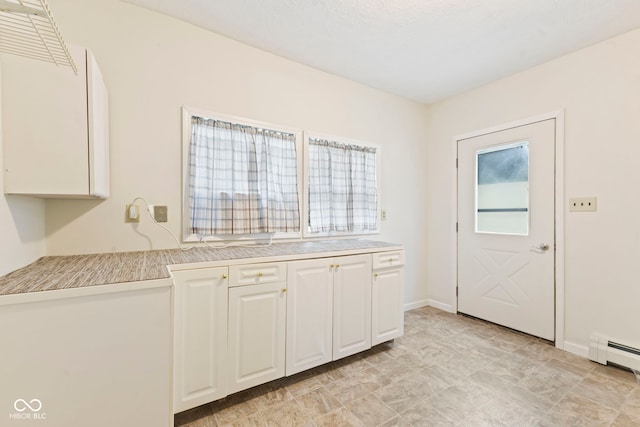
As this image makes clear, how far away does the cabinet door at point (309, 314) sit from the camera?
1.90 m

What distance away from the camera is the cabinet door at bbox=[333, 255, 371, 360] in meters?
2.11

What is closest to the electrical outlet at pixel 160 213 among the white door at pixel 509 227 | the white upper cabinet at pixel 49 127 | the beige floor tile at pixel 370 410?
the white upper cabinet at pixel 49 127

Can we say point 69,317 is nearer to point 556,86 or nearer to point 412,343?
point 412,343

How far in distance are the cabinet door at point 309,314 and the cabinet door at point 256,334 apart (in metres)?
0.07

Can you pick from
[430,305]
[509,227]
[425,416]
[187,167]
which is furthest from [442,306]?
[187,167]

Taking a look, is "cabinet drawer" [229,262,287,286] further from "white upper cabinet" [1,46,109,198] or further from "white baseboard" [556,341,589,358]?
"white baseboard" [556,341,589,358]

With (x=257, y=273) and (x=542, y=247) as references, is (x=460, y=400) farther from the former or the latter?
(x=542, y=247)

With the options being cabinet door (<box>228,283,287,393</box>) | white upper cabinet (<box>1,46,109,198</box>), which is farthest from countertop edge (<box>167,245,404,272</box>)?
white upper cabinet (<box>1,46,109,198</box>)

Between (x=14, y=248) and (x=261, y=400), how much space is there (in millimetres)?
1584

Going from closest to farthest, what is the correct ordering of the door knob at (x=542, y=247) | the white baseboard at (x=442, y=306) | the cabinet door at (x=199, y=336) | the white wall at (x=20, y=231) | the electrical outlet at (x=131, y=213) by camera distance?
the white wall at (x=20, y=231)
the cabinet door at (x=199, y=336)
the electrical outlet at (x=131, y=213)
the door knob at (x=542, y=247)
the white baseboard at (x=442, y=306)

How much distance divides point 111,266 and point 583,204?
3.52 m

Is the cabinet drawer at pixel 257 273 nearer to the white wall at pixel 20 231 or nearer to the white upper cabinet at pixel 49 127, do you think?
the white upper cabinet at pixel 49 127

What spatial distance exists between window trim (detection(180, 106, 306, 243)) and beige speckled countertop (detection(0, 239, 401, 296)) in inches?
4.8

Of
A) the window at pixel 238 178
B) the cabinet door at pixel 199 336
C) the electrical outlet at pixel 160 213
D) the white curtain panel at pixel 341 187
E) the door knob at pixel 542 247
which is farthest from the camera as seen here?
the white curtain panel at pixel 341 187
